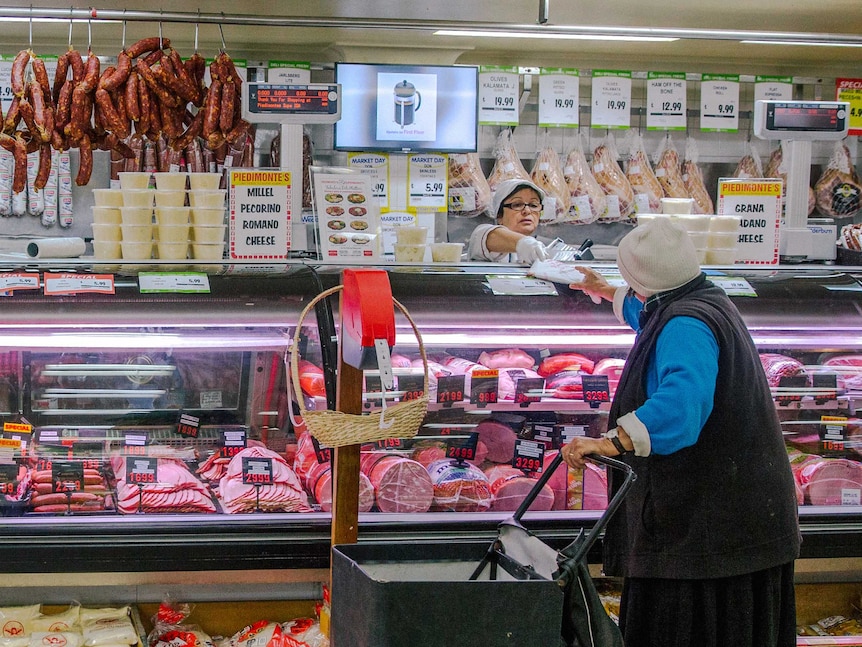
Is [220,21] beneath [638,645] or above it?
above

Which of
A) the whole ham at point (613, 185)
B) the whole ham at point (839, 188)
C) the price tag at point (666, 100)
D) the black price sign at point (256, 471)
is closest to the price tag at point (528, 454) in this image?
the black price sign at point (256, 471)

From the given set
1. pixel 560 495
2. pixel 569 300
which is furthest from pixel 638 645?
pixel 569 300

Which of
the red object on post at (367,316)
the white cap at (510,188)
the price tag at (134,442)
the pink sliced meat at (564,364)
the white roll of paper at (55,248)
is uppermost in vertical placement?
the white cap at (510,188)

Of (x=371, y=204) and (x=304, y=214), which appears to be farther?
(x=304, y=214)

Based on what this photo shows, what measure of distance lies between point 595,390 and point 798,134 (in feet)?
4.45

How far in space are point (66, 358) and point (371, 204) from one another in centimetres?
114

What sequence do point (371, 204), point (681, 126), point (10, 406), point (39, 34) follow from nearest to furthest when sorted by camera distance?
point (10, 406) → point (371, 204) → point (39, 34) → point (681, 126)

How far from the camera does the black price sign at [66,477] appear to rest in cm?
297

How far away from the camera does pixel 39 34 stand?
5.68 meters

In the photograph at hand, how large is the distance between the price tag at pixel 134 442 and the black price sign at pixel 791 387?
2.24 m

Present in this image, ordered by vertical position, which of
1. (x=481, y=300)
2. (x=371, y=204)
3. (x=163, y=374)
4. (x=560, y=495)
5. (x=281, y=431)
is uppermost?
(x=371, y=204)

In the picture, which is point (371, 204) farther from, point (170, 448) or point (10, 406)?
point (10, 406)

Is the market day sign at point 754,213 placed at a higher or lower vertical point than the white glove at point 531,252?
higher

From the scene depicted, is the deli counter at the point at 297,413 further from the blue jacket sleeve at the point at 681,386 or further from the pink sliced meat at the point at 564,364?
the blue jacket sleeve at the point at 681,386
